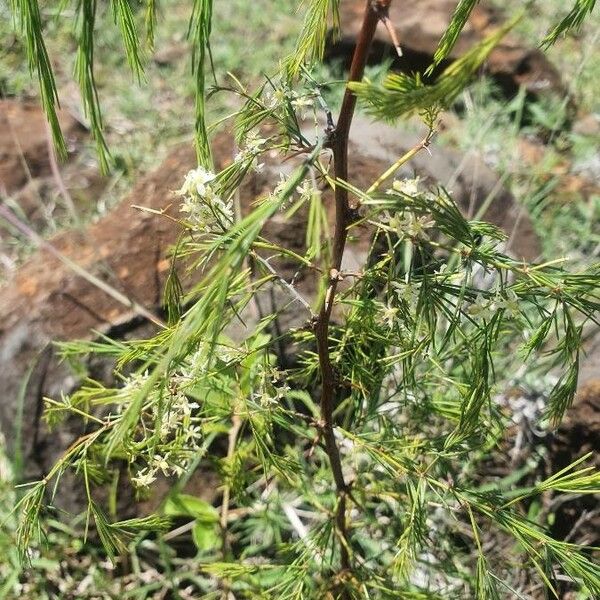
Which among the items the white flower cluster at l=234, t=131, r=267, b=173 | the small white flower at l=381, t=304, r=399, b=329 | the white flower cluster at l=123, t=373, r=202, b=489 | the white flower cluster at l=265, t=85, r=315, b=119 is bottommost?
the white flower cluster at l=123, t=373, r=202, b=489

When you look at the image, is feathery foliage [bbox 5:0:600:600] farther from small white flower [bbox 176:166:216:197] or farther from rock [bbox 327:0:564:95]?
rock [bbox 327:0:564:95]

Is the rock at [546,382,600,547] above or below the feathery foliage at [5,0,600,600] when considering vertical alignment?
below

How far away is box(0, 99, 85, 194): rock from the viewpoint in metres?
3.66

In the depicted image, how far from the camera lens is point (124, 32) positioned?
79cm

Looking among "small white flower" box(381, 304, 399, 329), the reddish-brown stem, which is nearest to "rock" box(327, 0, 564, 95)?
the reddish-brown stem

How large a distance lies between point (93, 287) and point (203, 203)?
1361 millimetres

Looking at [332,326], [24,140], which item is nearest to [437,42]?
[24,140]

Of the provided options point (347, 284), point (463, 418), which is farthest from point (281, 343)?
point (463, 418)

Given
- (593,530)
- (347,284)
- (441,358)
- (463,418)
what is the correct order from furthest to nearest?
(593,530), (347,284), (441,358), (463,418)

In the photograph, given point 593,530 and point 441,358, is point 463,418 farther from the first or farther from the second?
point 593,530

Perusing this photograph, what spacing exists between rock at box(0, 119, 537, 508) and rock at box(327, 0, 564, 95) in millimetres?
1866

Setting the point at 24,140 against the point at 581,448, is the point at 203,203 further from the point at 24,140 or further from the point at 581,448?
the point at 24,140

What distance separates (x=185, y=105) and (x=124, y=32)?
3.53 meters

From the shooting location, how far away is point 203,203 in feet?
3.28
